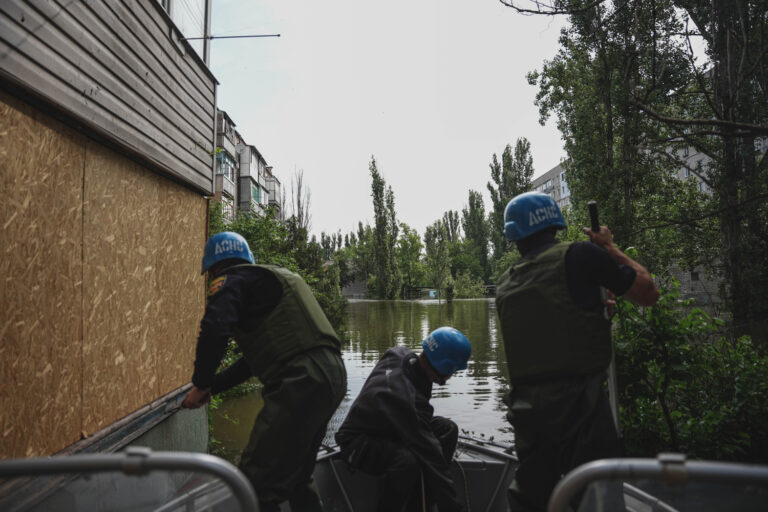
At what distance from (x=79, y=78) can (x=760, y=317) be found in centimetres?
1546

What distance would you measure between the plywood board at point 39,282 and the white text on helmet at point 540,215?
2974 mm

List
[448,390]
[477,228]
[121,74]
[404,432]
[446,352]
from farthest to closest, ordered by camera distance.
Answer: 1. [477,228]
2. [448,390]
3. [121,74]
4. [446,352]
5. [404,432]

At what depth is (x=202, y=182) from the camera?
6.26m

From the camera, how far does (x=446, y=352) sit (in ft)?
10.9

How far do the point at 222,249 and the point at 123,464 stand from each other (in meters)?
1.84

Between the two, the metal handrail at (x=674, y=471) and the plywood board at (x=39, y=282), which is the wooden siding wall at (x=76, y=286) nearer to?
the plywood board at (x=39, y=282)

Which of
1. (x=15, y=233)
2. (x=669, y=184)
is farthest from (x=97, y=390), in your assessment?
(x=669, y=184)

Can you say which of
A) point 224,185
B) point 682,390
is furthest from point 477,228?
point 682,390

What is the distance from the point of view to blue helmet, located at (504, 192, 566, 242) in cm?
268

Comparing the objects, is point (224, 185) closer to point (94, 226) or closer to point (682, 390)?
point (94, 226)

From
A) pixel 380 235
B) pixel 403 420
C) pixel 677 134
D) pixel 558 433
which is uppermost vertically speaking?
pixel 380 235

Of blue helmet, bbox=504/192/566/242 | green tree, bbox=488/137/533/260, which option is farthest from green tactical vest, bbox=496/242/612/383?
green tree, bbox=488/137/533/260

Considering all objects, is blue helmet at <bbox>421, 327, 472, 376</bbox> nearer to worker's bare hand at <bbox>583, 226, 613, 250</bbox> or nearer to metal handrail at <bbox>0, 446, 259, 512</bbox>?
worker's bare hand at <bbox>583, 226, 613, 250</bbox>

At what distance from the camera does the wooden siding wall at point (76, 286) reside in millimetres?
2967
